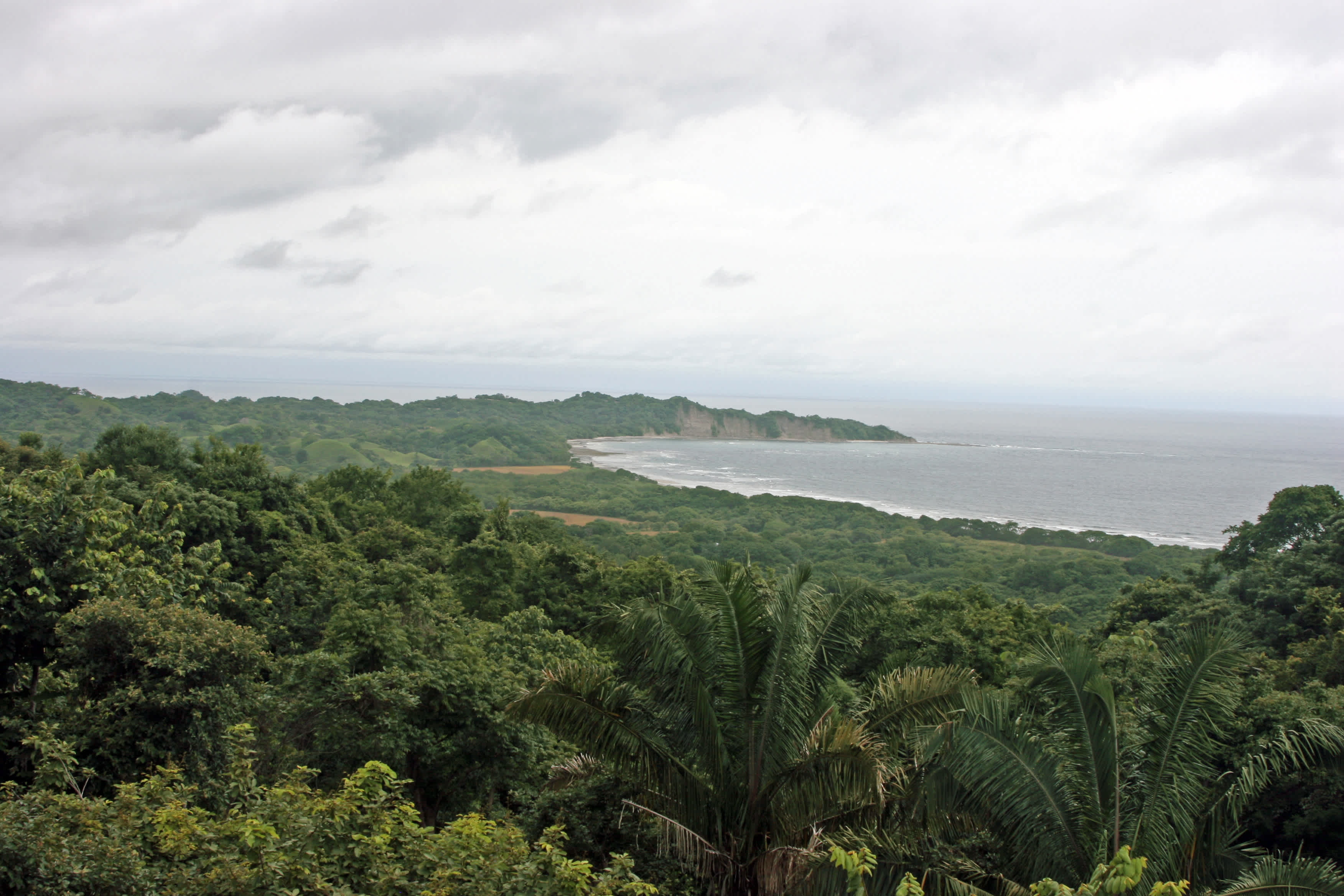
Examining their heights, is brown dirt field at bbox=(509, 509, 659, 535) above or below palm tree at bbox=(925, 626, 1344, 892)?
below

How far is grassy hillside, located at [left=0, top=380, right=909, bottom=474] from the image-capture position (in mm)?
108312

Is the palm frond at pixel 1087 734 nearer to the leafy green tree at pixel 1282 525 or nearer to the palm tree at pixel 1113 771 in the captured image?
the palm tree at pixel 1113 771

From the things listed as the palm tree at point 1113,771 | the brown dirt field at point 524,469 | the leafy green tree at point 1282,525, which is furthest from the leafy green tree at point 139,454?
the brown dirt field at point 524,469

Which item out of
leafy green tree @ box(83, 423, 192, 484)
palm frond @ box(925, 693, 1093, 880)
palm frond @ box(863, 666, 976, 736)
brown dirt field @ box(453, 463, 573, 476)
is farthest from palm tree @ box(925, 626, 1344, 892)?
brown dirt field @ box(453, 463, 573, 476)

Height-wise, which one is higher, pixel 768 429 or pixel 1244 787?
pixel 768 429

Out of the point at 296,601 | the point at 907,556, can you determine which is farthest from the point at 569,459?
the point at 296,601

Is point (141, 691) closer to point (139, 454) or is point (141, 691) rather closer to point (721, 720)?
point (721, 720)

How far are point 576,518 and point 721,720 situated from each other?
Answer: 6712cm

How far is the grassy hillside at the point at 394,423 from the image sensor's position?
108312 mm

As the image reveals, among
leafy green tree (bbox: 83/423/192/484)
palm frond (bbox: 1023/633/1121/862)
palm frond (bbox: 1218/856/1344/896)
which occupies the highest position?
leafy green tree (bbox: 83/423/192/484)

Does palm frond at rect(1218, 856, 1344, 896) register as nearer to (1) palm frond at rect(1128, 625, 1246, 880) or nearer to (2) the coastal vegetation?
(2) the coastal vegetation

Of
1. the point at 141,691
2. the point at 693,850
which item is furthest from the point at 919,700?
the point at 141,691

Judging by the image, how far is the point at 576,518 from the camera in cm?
7588

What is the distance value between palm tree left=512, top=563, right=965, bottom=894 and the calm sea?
66090 millimetres
